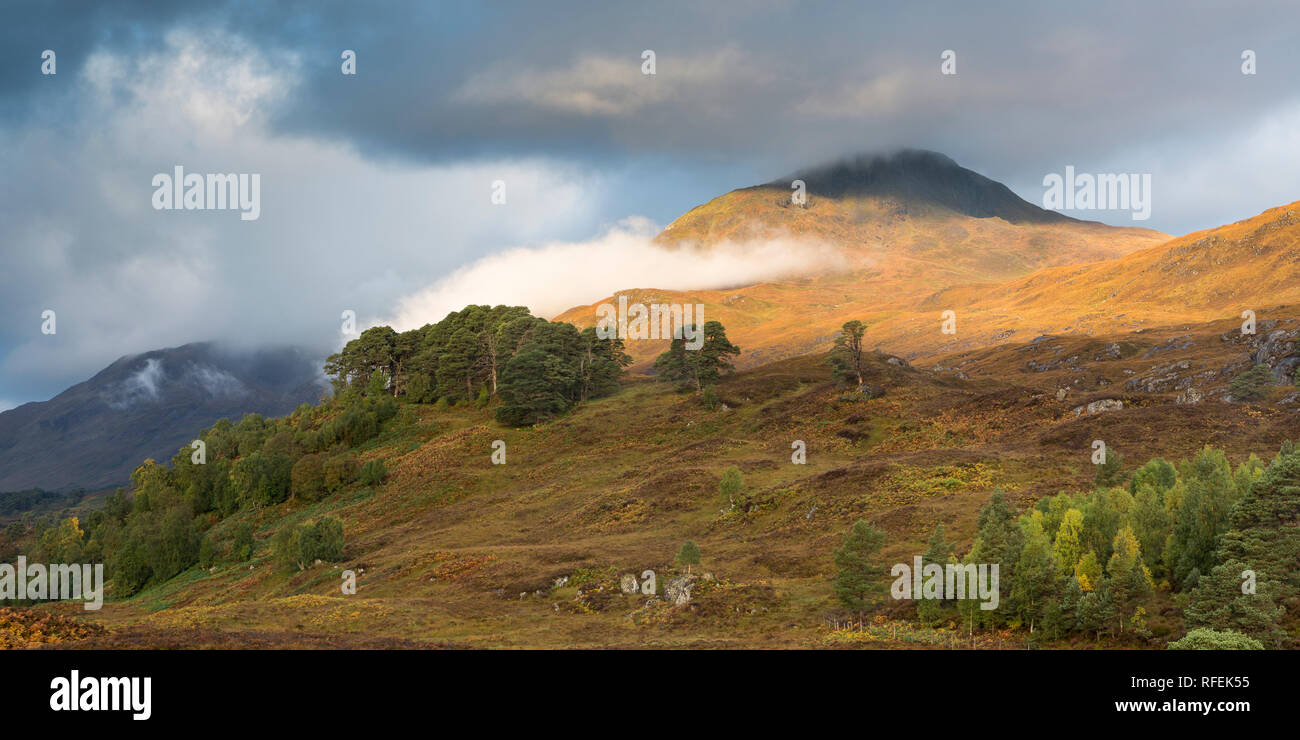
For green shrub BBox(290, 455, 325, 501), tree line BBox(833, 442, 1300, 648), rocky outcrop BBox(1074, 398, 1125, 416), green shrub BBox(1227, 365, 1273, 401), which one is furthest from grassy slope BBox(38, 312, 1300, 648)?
green shrub BBox(1227, 365, 1273, 401)

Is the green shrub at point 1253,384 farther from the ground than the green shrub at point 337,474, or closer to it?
farther from the ground

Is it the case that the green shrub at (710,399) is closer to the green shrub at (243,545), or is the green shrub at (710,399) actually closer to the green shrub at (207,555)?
the green shrub at (243,545)

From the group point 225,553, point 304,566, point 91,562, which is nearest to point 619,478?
point 304,566

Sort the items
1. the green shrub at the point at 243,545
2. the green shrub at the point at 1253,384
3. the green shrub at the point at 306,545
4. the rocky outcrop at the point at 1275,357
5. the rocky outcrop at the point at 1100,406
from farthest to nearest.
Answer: the green shrub at the point at 243,545
the rocky outcrop at the point at 1275,357
the rocky outcrop at the point at 1100,406
the green shrub at the point at 1253,384
the green shrub at the point at 306,545

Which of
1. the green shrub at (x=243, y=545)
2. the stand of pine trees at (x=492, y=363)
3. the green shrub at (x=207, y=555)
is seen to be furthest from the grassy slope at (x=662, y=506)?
the stand of pine trees at (x=492, y=363)

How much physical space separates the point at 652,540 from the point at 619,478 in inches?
837

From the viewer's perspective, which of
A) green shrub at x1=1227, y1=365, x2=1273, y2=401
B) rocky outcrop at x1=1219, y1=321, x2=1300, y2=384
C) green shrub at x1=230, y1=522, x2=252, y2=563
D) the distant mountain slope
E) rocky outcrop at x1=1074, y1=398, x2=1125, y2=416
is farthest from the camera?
the distant mountain slope

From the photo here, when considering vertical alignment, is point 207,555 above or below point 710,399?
below

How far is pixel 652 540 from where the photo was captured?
49.2 metres

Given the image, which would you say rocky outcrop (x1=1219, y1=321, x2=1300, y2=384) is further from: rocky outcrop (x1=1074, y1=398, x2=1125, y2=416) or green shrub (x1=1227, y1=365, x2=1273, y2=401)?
rocky outcrop (x1=1074, y1=398, x2=1125, y2=416)

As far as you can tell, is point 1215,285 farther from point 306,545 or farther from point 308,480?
point 306,545

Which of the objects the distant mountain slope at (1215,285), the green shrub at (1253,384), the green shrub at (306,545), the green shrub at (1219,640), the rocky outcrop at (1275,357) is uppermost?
the distant mountain slope at (1215,285)

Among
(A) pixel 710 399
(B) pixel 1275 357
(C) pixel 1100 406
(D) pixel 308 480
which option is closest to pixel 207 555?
(D) pixel 308 480
